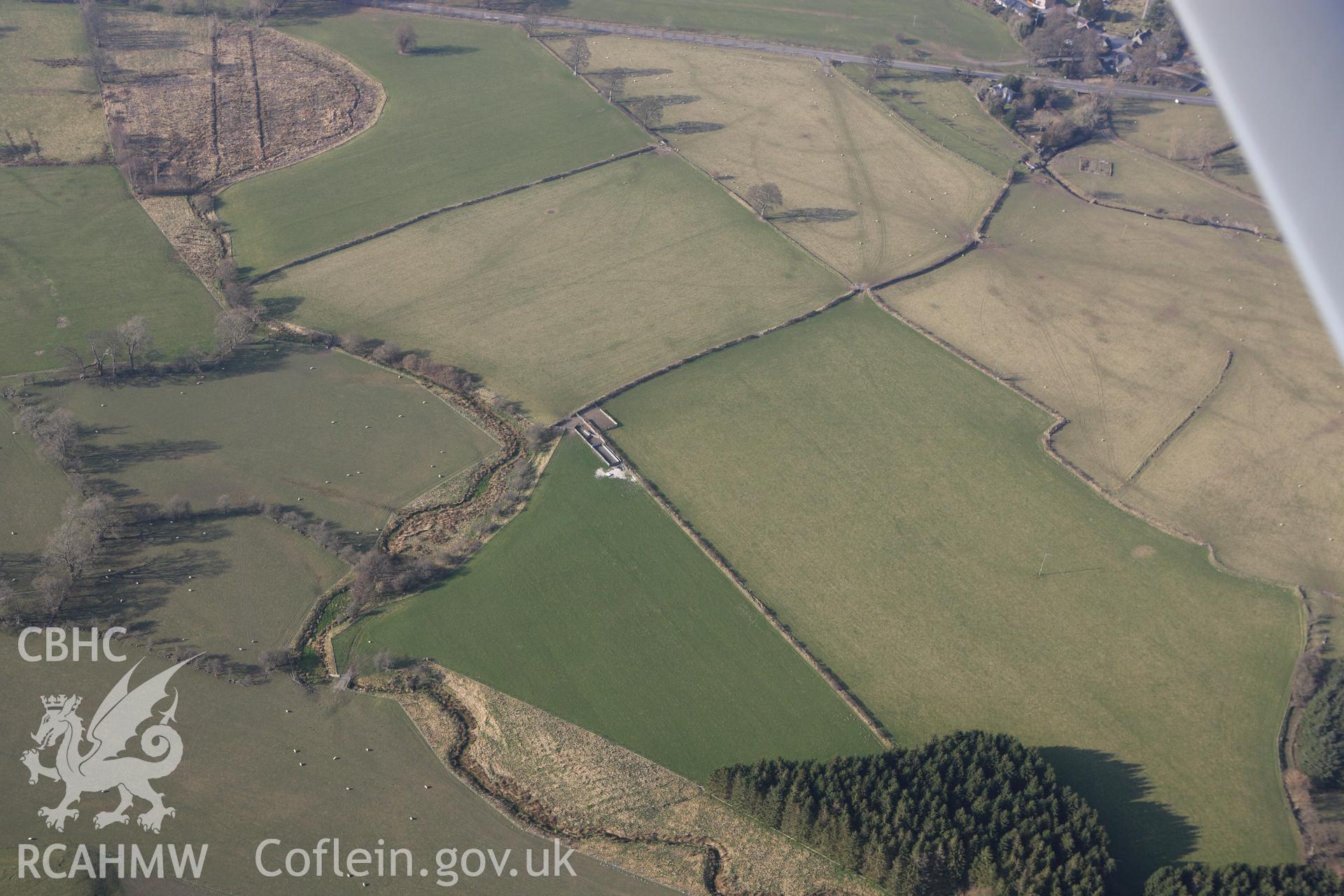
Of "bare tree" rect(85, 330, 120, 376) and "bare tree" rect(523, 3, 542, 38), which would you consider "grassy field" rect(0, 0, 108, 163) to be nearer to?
"bare tree" rect(85, 330, 120, 376)

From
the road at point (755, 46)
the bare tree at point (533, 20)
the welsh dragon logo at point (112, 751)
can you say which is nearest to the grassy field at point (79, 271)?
the welsh dragon logo at point (112, 751)

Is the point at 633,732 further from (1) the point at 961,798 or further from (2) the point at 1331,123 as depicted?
(2) the point at 1331,123

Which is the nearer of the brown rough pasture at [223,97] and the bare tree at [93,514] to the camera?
the bare tree at [93,514]

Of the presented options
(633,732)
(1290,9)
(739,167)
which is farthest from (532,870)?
(739,167)

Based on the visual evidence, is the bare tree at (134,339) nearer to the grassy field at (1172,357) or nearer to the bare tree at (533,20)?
the grassy field at (1172,357)

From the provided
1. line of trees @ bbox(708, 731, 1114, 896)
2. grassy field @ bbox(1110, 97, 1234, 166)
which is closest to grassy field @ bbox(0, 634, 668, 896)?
line of trees @ bbox(708, 731, 1114, 896)

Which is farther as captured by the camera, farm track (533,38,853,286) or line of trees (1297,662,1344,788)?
farm track (533,38,853,286)

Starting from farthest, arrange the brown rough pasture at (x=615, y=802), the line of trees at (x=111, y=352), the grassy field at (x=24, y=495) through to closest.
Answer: the line of trees at (x=111, y=352)
the grassy field at (x=24, y=495)
the brown rough pasture at (x=615, y=802)

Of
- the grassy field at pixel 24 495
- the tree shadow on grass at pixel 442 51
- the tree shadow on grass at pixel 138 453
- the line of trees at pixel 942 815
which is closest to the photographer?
the line of trees at pixel 942 815
